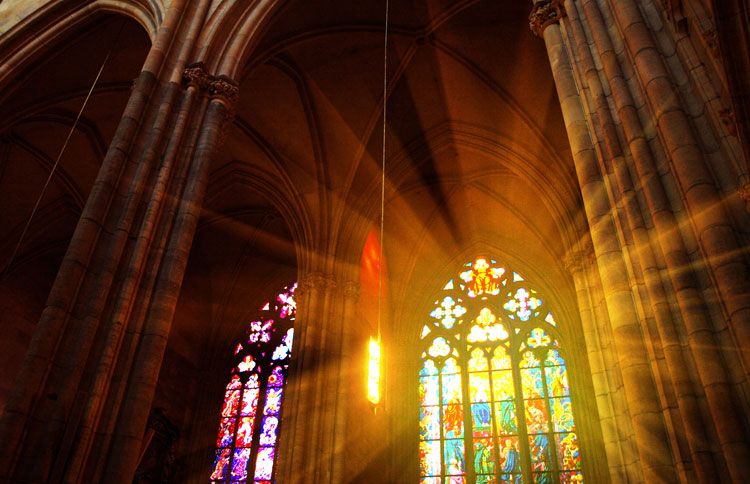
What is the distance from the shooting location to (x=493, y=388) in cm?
1450

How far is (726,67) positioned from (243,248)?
14484 millimetres

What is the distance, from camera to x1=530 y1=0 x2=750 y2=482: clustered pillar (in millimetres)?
3564

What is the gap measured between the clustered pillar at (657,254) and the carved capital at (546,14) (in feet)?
1.71

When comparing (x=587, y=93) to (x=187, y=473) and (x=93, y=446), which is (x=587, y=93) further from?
(x=187, y=473)

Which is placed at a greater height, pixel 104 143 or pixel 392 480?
pixel 104 143

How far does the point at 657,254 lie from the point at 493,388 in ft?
35.4

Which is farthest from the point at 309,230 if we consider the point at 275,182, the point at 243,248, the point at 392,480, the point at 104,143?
the point at 392,480

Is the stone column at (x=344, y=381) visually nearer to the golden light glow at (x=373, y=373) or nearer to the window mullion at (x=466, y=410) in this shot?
the golden light glow at (x=373, y=373)

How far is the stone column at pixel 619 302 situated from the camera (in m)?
3.88

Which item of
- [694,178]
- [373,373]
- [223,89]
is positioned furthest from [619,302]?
[373,373]

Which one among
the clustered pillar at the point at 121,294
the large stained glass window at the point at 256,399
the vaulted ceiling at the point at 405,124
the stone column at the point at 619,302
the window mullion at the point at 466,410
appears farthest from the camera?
the large stained glass window at the point at 256,399

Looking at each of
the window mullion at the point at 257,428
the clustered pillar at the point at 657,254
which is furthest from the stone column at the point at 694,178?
the window mullion at the point at 257,428

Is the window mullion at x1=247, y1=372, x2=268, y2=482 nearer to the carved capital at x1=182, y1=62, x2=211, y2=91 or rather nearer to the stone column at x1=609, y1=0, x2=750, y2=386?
the carved capital at x1=182, y1=62, x2=211, y2=91

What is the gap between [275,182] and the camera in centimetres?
1414
